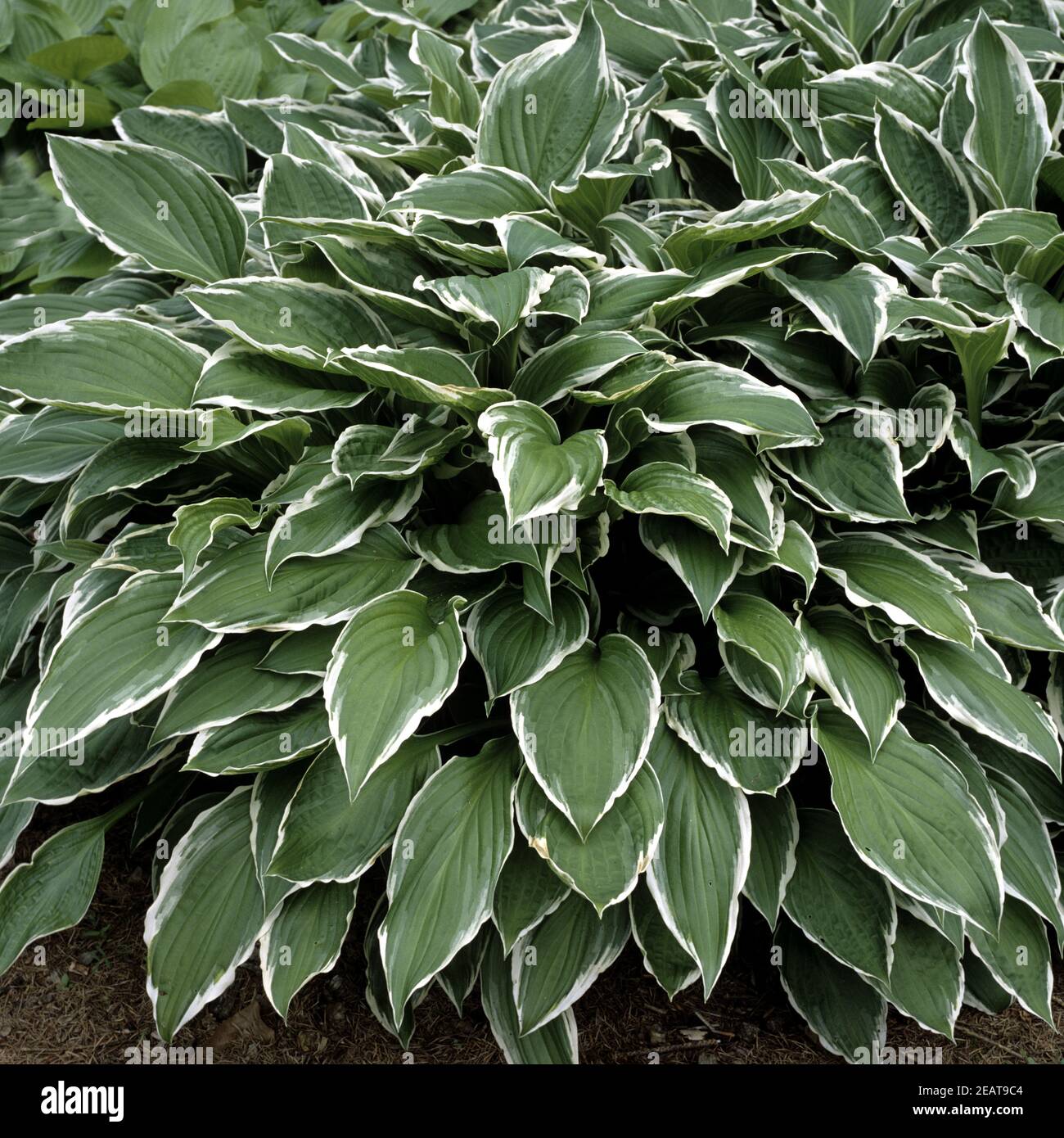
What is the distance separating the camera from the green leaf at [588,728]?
190 centimetres

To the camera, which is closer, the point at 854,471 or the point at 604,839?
the point at 604,839

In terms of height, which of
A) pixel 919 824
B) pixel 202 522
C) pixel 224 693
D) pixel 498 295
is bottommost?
pixel 224 693

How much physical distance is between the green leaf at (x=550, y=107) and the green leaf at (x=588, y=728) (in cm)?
118

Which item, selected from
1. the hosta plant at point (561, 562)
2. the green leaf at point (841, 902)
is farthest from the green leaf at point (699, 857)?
the green leaf at point (841, 902)

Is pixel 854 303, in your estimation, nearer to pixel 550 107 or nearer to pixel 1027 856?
pixel 550 107

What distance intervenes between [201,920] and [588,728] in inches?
32.6

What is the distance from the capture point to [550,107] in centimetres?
256

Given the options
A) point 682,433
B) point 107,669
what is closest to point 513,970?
point 107,669

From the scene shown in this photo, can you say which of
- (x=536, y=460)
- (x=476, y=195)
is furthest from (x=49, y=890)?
(x=476, y=195)

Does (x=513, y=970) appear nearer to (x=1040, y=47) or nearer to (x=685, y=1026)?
(x=685, y=1026)

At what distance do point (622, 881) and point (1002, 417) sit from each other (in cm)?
141

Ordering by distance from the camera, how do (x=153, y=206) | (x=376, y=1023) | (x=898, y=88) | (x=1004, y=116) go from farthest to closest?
(x=898, y=88), (x=1004, y=116), (x=153, y=206), (x=376, y=1023)

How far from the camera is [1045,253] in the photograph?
2422mm

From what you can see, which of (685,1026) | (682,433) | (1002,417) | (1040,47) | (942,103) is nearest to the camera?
(682,433)
